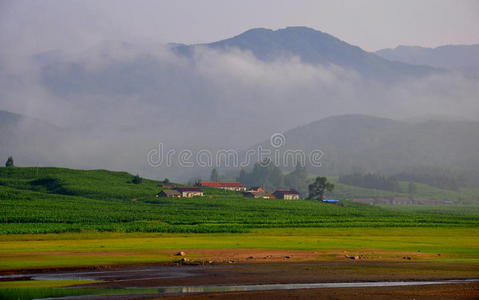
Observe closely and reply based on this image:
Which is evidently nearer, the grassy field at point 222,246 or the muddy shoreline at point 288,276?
the muddy shoreline at point 288,276

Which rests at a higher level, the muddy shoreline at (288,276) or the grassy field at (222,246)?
the grassy field at (222,246)

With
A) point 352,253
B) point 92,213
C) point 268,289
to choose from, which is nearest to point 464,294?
point 268,289

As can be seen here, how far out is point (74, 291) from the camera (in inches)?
1994

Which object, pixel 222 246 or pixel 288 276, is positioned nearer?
pixel 288 276

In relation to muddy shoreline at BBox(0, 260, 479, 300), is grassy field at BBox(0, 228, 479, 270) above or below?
above

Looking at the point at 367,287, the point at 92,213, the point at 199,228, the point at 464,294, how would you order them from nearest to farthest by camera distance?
the point at 464,294, the point at 367,287, the point at 199,228, the point at 92,213

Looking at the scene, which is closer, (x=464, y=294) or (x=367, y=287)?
(x=464, y=294)

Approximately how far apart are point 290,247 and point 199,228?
2882 cm

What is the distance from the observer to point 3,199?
159750 millimetres

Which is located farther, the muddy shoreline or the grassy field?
the grassy field

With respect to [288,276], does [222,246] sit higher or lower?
higher

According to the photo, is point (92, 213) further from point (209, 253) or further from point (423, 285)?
point (423, 285)

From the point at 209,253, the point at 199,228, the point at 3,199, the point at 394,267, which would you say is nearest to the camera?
the point at 394,267

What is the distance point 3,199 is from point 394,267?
116 m
